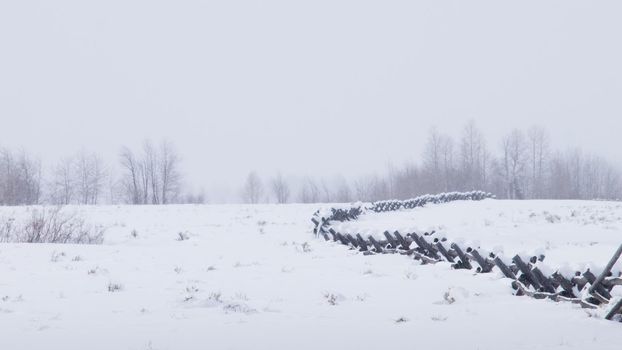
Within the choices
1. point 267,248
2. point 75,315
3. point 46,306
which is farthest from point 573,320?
point 267,248

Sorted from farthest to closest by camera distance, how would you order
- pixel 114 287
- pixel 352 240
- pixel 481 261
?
pixel 352 240
pixel 481 261
pixel 114 287

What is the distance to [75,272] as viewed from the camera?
870cm

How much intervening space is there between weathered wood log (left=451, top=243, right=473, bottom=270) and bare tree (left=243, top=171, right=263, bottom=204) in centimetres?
9096

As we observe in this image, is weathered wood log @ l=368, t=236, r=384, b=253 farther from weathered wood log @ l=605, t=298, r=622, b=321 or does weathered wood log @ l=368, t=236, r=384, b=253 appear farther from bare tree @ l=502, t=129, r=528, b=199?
bare tree @ l=502, t=129, r=528, b=199

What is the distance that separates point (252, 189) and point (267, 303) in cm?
9392

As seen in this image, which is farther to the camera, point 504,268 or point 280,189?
point 280,189

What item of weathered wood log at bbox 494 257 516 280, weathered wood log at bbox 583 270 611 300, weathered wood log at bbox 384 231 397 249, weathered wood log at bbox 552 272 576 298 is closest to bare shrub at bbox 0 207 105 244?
weathered wood log at bbox 384 231 397 249

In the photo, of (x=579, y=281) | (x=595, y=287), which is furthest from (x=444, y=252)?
(x=595, y=287)

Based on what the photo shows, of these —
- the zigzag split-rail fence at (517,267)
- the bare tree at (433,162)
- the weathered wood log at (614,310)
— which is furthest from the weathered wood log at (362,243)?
the bare tree at (433,162)

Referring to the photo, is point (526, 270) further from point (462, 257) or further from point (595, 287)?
point (462, 257)

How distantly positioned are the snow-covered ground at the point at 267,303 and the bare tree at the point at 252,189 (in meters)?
87.3

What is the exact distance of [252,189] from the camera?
99938 mm

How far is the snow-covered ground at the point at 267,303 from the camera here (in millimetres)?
4855

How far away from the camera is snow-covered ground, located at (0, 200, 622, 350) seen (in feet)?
15.9
